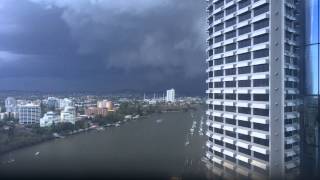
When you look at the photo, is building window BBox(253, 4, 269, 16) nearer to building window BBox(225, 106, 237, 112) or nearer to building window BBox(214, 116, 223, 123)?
building window BBox(225, 106, 237, 112)

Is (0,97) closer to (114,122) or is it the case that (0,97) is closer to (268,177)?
(114,122)

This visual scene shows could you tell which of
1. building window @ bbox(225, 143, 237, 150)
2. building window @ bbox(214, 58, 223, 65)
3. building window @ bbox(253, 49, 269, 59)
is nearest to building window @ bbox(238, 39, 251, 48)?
building window @ bbox(253, 49, 269, 59)

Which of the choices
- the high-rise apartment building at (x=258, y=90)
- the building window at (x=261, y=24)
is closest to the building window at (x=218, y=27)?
the high-rise apartment building at (x=258, y=90)

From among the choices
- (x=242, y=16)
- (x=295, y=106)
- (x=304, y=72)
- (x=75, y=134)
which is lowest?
(x=75, y=134)

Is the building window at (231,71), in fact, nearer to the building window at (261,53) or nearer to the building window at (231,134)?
the building window at (261,53)

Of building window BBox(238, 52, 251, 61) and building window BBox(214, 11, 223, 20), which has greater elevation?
building window BBox(214, 11, 223, 20)

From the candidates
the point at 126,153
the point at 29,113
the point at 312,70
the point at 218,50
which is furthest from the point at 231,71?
the point at 29,113

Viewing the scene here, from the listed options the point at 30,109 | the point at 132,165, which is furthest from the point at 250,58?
the point at 30,109

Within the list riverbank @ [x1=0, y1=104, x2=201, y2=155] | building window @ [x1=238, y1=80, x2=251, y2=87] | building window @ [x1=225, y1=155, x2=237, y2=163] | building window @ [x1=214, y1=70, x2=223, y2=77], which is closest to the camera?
building window @ [x1=238, y1=80, x2=251, y2=87]
